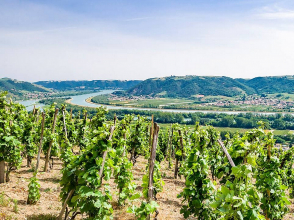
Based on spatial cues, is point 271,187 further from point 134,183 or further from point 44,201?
point 44,201

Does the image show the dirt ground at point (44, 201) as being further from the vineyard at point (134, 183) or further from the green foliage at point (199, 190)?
the green foliage at point (199, 190)

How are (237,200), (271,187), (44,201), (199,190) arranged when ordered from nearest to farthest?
(237,200) → (199,190) → (271,187) → (44,201)

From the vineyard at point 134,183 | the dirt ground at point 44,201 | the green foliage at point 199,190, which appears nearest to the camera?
the vineyard at point 134,183

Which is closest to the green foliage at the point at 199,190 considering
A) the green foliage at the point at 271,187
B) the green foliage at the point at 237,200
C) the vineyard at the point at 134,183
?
the vineyard at the point at 134,183

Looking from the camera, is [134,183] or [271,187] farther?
[134,183]

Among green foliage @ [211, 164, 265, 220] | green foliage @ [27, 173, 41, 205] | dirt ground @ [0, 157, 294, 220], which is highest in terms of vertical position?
green foliage @ [211, 164, 265, 220]

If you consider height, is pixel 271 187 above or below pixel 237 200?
below

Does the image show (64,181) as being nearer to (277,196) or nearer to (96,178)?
(96,178)

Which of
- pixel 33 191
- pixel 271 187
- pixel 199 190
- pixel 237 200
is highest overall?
pixel 237 200

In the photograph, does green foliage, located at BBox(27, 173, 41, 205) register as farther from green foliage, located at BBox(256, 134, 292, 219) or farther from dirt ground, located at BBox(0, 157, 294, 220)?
green foliage, located at BBox(256, 134, 292, 219)

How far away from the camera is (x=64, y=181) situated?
22.3ft

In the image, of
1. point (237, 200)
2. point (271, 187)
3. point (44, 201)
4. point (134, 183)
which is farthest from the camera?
point (44, 201)

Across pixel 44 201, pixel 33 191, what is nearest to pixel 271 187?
pixel 33 191

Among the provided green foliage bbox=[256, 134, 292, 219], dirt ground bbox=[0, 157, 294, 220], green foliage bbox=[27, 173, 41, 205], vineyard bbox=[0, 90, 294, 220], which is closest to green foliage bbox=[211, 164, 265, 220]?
vineyard bbox=[0, 90, 294, 220]
